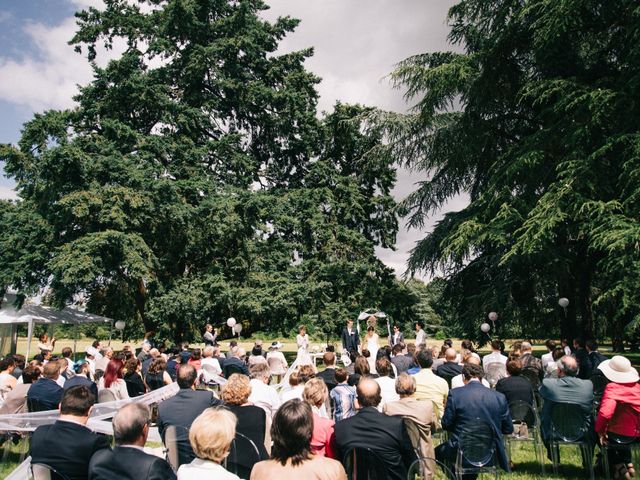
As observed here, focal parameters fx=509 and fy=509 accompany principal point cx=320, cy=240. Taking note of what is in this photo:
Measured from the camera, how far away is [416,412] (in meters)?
4.76

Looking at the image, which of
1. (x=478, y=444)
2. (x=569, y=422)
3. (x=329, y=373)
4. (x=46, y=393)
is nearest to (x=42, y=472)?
(x=46, y=393)

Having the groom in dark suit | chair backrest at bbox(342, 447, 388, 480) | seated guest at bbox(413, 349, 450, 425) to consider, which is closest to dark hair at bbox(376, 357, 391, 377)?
seated guest at bbox(413, 349, 450, 425)

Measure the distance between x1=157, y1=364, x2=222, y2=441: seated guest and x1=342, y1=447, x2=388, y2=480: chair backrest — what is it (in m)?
1.90

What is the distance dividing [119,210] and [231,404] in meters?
15.5

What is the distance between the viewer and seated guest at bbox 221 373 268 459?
470 cm

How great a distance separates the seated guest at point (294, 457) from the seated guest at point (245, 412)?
1.86 metres

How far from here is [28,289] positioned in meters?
19.6

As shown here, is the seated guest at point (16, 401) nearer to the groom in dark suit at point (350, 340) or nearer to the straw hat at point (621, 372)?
the straw hat at point (621, 372)

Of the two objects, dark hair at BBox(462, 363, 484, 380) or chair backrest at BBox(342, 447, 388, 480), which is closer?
chair backrest at BBox(342, 447, 388, 480)

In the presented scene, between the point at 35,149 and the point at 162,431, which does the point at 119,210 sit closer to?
the point at 35,149

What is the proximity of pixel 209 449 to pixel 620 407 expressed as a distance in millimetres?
4391

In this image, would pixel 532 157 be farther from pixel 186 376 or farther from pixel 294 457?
pixel 294 457

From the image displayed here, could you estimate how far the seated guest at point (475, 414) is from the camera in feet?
15.8

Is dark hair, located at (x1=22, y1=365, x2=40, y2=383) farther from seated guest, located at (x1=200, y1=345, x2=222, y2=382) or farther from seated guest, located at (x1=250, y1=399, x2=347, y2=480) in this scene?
seated guest, located at (x1=250, y1=399, x2=347, y2=480)
